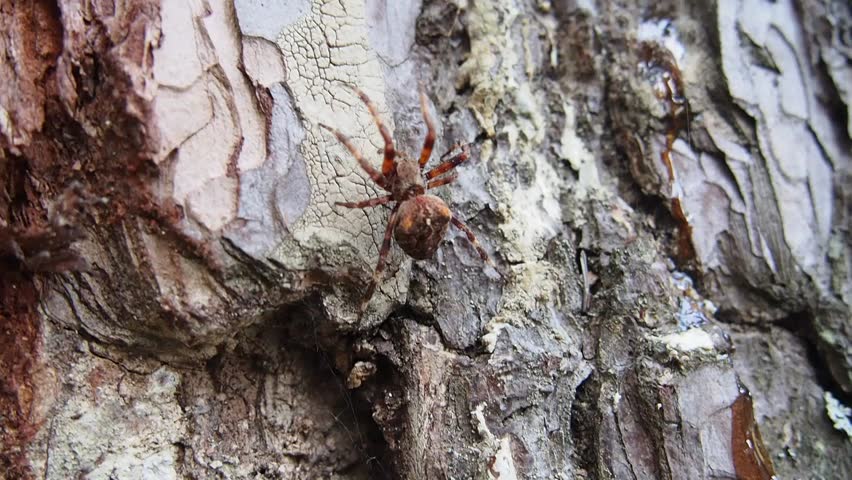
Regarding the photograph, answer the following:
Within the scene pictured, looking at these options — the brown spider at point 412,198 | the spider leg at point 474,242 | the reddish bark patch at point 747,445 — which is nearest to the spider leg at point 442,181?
the brown spider at point 412,198

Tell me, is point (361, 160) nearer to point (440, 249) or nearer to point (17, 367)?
point (440, 249)

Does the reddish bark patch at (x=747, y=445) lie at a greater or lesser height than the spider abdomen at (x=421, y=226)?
lesser

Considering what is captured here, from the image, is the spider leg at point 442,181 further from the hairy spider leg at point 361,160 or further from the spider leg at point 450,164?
the hairy spider leg at point 361,160

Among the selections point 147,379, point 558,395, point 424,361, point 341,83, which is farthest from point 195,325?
point 558,395

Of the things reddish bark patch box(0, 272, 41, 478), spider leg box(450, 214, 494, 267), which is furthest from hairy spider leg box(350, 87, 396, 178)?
reddish bark patch box(0, 272, 41, 478)

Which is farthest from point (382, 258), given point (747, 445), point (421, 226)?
point (747, 445)

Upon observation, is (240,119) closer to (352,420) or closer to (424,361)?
(424,361)
